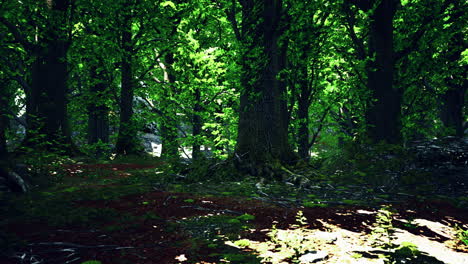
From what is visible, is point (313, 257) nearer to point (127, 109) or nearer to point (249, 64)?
point (249, 64)

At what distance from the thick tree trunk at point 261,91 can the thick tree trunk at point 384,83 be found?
371 cm

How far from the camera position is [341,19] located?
10234 millimetres

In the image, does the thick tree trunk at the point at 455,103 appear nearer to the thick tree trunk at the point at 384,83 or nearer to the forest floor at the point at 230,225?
the thick tree trunk at the point at 384,83

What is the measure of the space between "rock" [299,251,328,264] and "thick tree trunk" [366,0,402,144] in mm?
7515

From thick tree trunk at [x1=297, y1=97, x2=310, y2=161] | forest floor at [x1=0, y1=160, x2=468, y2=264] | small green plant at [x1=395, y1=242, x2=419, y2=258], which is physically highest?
thick tree trunk at [x1=297, y1=97, x2=310, y2=161]

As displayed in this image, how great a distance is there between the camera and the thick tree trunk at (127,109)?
43.0 ft

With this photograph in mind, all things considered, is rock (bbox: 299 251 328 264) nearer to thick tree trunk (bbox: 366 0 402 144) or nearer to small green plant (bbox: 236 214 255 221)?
small green plant (bbox: 236 214 255 221)

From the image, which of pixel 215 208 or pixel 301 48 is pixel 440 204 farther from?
pixel 301 48

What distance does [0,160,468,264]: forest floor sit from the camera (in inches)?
124

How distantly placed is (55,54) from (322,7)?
10632 mm

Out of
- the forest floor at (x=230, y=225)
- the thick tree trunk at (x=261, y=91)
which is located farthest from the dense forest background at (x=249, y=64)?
the forest floor at (x=230, y=225)

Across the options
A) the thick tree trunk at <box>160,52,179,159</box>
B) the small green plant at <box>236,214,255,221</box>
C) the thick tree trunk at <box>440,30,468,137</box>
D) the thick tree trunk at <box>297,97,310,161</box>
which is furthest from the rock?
the thick tree trunk at <box>440,30,468,137</box>

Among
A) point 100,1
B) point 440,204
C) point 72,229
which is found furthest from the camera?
point 100,1

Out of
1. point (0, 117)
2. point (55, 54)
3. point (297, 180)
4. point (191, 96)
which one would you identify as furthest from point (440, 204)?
point (55, 54)
